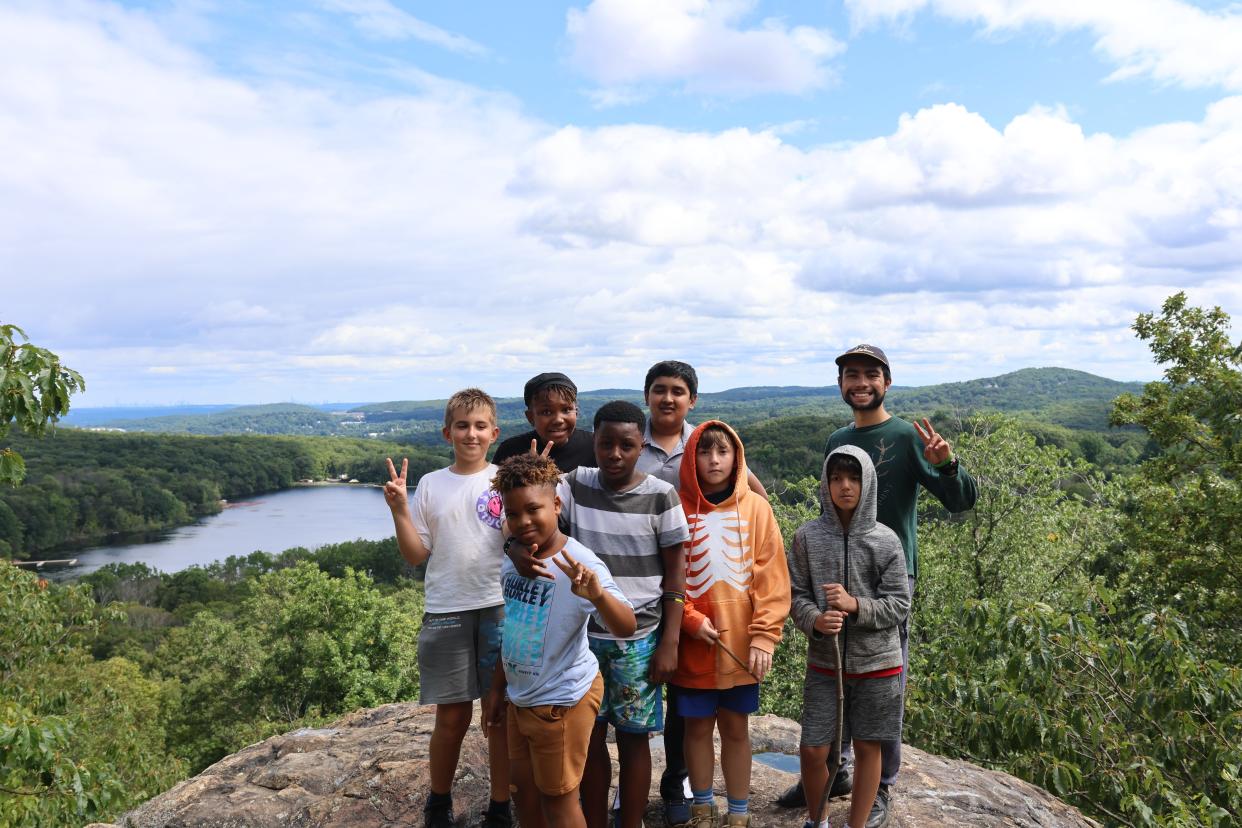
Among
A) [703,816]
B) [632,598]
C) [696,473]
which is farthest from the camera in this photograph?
[696,473]

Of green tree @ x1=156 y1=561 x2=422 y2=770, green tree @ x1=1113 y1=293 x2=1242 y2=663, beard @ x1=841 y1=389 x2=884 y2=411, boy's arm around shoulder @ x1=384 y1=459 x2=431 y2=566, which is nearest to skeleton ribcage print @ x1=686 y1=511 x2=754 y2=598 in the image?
beard @ x1=841 y1=389 x2=884 y2=411

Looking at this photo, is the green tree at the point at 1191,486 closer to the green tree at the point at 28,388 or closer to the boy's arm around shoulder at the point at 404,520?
the boy's arm around shoulder at the point at 404,520

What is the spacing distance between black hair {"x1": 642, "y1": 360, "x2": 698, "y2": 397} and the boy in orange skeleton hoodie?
44 cm

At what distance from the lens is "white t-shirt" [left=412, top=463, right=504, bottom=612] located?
3.77 meters

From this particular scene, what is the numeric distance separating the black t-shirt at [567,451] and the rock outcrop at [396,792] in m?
1.95

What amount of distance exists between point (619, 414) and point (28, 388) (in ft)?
10.5

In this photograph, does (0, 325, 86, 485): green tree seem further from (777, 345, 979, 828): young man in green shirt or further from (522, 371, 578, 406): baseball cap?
(777, 345, 979, 828): young man in green shirt

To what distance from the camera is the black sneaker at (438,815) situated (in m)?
3.96

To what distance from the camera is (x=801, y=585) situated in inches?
146

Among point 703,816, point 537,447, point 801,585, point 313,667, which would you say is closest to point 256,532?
point 313,667

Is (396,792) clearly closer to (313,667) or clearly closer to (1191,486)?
(1191,486)

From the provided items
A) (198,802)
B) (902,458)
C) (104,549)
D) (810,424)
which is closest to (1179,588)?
(902,458)

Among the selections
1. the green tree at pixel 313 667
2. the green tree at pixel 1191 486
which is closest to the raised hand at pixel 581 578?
the green tree at pixel 1191 486

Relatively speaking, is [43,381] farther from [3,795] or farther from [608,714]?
[608,714]
